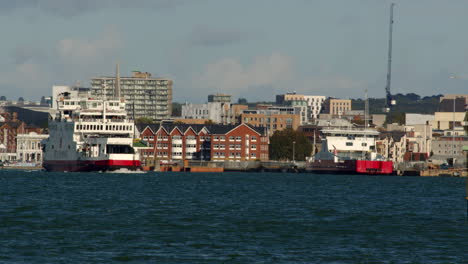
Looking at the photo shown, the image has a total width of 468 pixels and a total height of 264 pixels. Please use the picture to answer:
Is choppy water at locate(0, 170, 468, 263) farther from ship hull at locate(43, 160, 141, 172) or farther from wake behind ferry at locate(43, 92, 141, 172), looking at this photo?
wake behind ferry at locate(43, 92, 141, 172)

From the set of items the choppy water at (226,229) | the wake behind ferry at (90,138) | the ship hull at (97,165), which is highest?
the wake behind ferry at (90,138)

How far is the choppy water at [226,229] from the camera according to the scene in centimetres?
5047

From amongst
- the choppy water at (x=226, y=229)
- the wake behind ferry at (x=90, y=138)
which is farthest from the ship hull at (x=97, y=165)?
the choppy water at (x=226, y=229)

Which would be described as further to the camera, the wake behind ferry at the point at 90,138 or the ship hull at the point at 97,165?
the wake behind ferry at the point at 90,138

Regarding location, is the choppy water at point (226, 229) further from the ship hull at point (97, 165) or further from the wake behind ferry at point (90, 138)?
the wake behind ferry at point (90, 138)

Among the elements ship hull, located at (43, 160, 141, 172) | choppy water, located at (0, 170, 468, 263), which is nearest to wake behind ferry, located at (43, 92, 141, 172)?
ship hull, located at (43, 160, 141, 172)

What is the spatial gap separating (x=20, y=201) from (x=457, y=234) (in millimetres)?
37863

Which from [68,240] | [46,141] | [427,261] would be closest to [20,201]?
[68,240]

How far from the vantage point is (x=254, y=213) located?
245 feet

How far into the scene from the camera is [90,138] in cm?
16775

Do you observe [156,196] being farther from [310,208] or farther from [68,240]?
[68,240]

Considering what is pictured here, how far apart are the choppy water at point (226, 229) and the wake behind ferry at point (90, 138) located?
6695 cm

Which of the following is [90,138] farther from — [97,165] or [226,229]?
[226,229]

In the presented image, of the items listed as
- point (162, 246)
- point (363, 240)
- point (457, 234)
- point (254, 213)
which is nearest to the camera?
point (162, 246)
